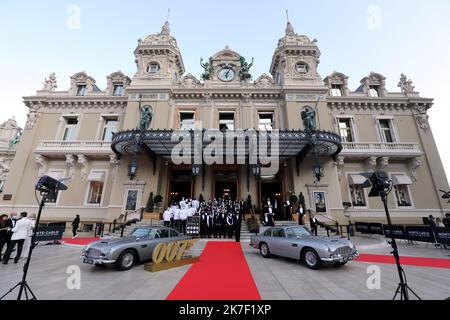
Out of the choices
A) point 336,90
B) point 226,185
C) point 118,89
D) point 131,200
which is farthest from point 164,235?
point 336,90

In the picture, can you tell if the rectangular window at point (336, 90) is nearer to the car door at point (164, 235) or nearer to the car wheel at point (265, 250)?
the car wheel at point (265, 250)

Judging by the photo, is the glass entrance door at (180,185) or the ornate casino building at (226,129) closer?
the ornate casino building at (226,129)

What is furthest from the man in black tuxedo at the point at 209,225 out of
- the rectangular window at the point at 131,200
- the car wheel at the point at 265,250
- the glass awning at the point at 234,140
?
the rectangular window at the point at 131,200

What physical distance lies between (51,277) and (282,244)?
7413 millimetres

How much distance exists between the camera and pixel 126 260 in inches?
243

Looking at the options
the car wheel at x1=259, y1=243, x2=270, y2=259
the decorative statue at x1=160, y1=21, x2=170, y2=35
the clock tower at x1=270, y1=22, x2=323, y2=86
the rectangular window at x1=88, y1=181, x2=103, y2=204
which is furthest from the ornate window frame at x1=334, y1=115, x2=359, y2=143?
the rectangular window at x1=88, y1=181, x2=103, y2=204

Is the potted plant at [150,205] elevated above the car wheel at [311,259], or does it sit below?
above

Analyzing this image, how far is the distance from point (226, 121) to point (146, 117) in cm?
747

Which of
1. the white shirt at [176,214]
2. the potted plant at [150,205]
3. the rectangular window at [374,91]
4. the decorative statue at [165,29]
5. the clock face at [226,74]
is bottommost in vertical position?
the white shirt at [176,214]

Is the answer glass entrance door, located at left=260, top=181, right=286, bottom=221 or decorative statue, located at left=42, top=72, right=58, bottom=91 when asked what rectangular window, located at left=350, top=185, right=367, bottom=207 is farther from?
decorative statue, located at left=42, top=72, right=58, bottom=91

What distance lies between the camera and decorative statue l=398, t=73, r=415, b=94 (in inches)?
765

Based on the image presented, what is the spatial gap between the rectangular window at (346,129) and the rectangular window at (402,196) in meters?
5.68

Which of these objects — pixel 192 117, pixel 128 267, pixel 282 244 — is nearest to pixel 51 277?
pixel 128 267

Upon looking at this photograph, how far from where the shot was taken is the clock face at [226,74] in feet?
66.2
